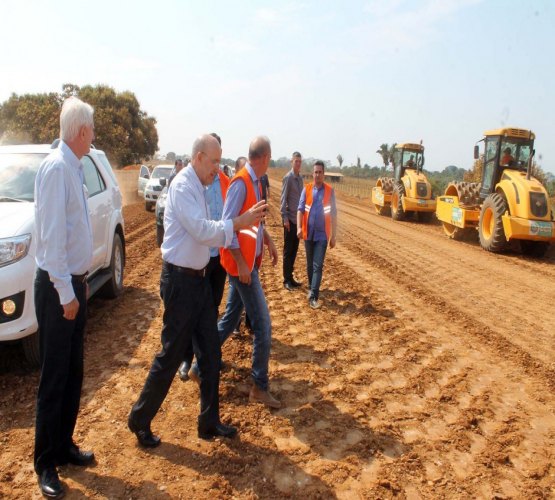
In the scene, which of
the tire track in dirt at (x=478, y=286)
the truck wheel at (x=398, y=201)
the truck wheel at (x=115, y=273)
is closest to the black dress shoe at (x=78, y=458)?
the truck wheel at (x=115, y=273)

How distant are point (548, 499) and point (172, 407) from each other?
2577 millimetres

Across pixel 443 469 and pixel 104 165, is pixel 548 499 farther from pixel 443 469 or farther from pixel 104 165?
pixel 104 165

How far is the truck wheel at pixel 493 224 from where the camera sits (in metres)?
11.4

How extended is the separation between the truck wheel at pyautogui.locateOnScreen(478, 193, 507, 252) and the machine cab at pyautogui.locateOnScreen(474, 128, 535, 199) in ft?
2.37

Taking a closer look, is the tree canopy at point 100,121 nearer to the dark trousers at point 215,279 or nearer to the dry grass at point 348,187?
the dry grass at point 348,187

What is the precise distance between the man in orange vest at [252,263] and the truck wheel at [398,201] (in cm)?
1444

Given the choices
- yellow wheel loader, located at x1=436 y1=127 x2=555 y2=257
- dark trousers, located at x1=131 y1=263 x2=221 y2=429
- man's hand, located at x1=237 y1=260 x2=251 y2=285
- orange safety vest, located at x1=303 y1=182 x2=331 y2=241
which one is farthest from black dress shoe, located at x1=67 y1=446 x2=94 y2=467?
yellow wheel loader, located at x1=436 y1=127 x2=555 y2=257

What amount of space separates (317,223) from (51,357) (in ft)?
14.1

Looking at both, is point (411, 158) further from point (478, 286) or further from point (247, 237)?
point (247, 237)

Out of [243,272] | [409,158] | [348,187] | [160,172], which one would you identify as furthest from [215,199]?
[348,187]

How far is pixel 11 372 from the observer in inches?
177

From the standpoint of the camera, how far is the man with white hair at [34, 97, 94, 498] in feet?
8.95

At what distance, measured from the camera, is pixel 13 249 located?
4.05 m

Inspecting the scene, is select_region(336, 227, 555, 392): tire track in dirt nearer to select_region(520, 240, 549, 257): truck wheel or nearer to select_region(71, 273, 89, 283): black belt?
select_region(520, 240, 549, 257): truck wheel
